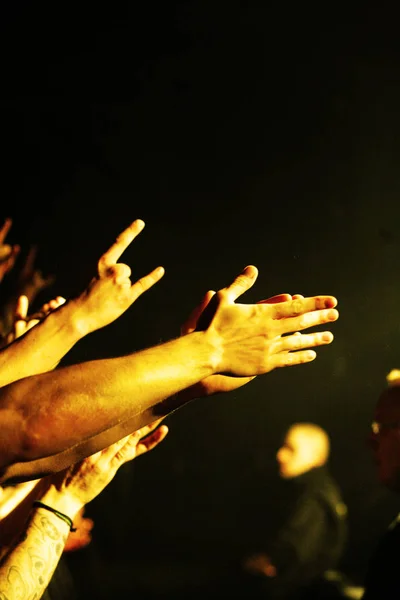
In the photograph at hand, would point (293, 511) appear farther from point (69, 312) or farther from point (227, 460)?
point (69, 312)

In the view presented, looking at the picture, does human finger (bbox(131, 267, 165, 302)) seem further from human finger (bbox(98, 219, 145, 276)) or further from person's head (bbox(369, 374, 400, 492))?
person's head (bbox(369, 374, 400, 492))

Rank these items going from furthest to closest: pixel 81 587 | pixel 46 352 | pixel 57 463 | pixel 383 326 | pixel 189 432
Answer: pixel 81 587
pixel 189 432
pixel 383 326
pixel 46 352
pixel 57 463

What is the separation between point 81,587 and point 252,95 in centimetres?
467

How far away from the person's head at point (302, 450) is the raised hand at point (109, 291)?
9.21 feet

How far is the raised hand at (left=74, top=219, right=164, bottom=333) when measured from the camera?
189 cm

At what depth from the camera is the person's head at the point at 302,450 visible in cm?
425

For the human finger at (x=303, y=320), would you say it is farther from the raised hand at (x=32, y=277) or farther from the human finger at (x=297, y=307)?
the raised hand at (x=32, y=277)

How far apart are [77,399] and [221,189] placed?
3044mm

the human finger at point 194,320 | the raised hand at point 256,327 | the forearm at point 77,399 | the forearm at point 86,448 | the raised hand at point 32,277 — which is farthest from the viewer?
the raised hand at point 32,277

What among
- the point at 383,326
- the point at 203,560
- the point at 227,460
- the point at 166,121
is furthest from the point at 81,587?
the point at 166,121

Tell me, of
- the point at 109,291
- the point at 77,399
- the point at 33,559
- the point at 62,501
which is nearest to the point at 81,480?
the point at 62,501

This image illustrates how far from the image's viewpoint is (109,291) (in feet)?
6.24

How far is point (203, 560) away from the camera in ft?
15.6

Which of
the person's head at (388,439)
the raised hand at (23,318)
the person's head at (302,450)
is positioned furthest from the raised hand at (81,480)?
the person's head at (302,450)
